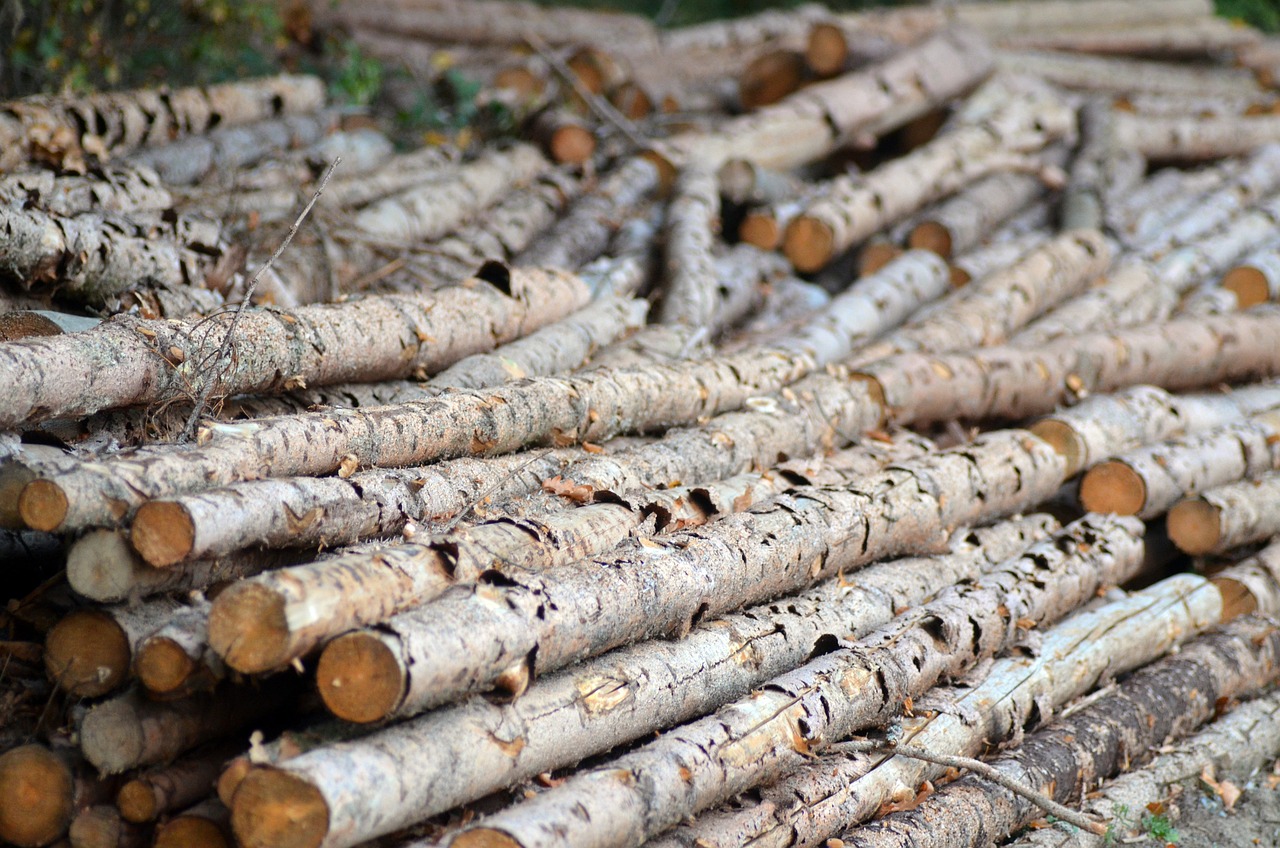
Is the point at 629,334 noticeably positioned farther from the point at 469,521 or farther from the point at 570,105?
the point at 570,105

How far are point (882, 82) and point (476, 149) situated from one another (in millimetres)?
3317

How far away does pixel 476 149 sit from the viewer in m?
8.30

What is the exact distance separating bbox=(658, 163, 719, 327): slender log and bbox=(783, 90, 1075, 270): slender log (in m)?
0.67

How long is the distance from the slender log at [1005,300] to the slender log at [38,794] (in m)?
4.32

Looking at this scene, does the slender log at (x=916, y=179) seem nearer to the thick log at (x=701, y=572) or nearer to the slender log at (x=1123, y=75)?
the slender log at (x=1123, y=75)

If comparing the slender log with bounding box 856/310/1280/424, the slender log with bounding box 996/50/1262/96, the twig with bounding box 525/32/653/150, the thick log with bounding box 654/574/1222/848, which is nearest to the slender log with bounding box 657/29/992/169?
the twig with bounding box 525/32/653/150

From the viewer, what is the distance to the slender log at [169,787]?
2.81 metres

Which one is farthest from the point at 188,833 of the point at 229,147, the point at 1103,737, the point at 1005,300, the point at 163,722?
the point at 1005,300

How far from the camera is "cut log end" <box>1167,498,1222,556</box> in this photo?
213 inches

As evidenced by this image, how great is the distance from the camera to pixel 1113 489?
548 centimetres

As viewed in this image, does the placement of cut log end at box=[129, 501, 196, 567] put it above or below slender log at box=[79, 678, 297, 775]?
above

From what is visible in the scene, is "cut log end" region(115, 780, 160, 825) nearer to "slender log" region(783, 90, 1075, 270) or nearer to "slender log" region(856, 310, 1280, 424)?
"slender log" region(856, 310, 1280, 424)

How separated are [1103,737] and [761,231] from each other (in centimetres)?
429

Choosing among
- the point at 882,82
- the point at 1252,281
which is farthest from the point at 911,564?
the point at 882,82
